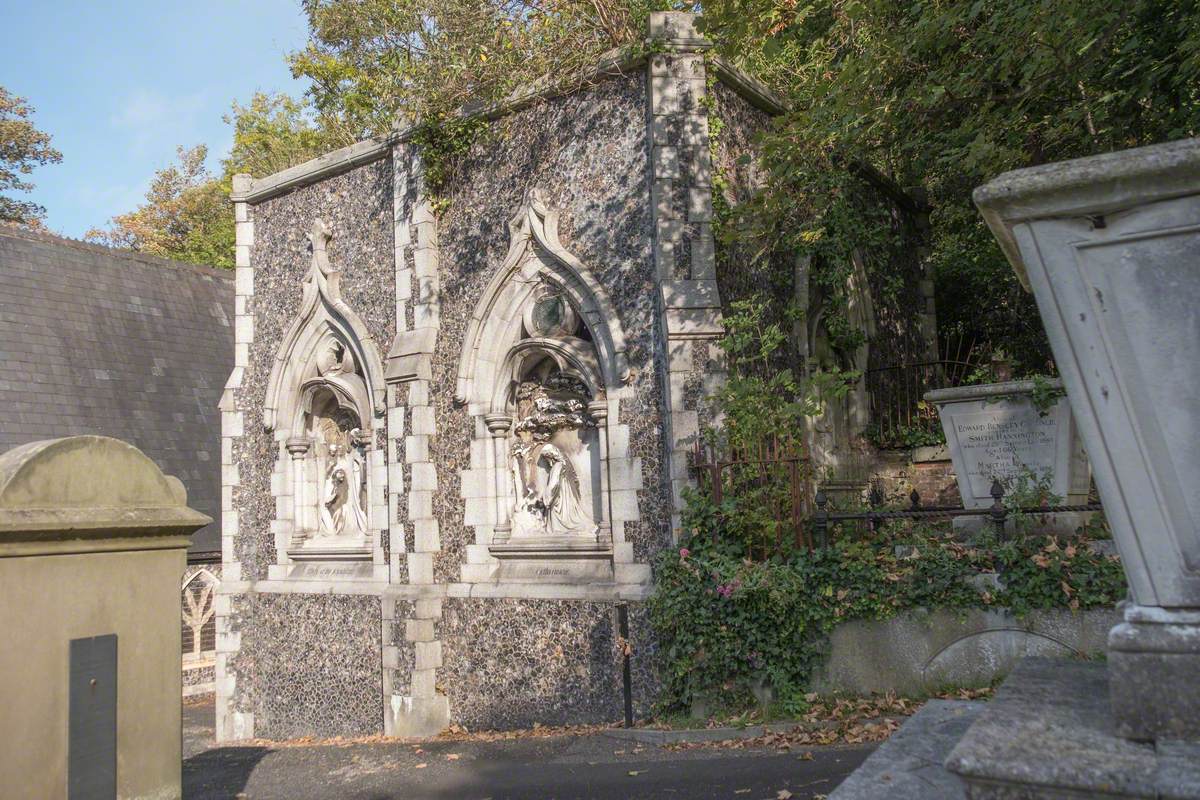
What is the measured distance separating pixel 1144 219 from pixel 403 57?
10.2 metres

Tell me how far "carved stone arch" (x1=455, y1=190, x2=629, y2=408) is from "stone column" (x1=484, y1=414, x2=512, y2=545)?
0.26m

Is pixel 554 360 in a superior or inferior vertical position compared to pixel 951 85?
inferior

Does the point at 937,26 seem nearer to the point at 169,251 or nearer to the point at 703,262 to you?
the point at 703,262

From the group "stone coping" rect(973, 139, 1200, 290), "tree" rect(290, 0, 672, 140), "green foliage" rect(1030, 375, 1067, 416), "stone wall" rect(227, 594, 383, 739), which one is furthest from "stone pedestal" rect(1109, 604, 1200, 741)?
"stone wall" rect(227, 594, 383, 739)

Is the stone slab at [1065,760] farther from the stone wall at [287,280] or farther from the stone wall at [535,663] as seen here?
the stone wall at [287,280]

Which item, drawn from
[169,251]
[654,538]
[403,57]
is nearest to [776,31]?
[403,57]

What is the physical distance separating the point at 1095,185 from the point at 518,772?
635 centimetres

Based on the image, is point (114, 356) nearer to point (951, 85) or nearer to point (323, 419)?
point (323, 419)

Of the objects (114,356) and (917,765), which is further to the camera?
(114,356)

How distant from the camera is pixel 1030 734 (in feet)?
7.34

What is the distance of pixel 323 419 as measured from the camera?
12.7 metres

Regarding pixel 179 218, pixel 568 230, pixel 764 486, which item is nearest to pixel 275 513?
pixel 568 230

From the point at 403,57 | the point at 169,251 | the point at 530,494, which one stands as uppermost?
the point at 169,251

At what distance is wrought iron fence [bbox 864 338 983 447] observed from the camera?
12227 mm
